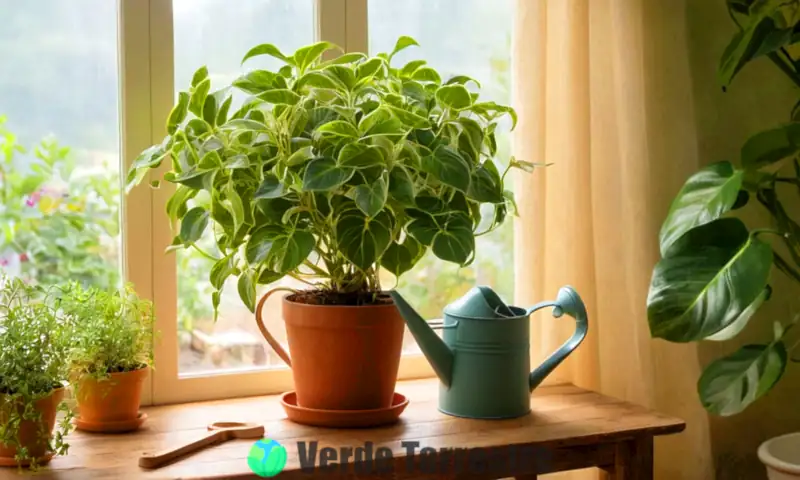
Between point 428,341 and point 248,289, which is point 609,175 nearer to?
point 428,341

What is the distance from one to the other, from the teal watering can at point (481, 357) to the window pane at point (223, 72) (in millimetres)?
394

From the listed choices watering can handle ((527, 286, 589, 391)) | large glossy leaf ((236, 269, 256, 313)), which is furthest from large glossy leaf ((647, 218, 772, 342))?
large glossy leaf ((236, 269, 256, 313))

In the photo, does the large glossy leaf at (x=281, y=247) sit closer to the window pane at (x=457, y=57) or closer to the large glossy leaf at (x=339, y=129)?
the large glossy leaf at (x=339, y=129)

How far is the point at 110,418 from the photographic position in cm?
141

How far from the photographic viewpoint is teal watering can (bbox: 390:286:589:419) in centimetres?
146

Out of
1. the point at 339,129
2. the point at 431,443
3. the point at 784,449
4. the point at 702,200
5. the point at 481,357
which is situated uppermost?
→ the point at 339,129

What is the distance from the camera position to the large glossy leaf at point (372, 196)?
1.27 metres

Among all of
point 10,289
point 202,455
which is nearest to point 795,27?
point 202,455

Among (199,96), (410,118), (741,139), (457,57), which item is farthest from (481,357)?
(741,139)

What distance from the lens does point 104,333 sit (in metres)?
1.40

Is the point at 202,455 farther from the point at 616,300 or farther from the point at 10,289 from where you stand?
the point at 616,300

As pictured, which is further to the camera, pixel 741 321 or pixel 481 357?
pixel 741 321

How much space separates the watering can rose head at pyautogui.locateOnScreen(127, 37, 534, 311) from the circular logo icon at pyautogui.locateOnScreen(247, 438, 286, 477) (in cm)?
23

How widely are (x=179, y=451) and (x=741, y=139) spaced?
1280 mm
